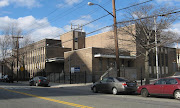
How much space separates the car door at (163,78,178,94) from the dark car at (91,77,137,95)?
11.3 ft

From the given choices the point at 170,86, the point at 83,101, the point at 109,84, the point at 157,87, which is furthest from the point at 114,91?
the point at 83,101

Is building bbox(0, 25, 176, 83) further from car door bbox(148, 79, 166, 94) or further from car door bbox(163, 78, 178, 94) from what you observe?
car door bbox(163, 78, 178, 94)

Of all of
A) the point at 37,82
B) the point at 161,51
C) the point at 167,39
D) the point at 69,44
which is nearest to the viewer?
the point at 167,39

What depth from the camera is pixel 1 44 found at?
50.7m

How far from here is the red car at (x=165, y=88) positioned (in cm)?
1215

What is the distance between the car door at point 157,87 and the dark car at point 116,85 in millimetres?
2199

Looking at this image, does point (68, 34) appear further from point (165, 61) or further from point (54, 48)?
point (165, 61)

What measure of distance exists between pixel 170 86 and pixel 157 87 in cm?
98

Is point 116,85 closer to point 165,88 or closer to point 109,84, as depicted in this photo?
point 109,84

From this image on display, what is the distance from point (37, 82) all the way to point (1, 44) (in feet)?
92.3

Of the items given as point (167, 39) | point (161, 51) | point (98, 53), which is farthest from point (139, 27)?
point (161, 51)

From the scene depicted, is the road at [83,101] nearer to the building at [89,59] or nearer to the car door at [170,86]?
the car door at [170,86]

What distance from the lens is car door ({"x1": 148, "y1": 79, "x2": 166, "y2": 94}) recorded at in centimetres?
1295

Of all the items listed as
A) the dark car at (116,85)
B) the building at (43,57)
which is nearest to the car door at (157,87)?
the dark car at (116,85)
